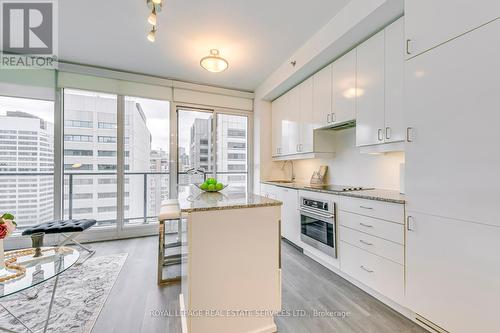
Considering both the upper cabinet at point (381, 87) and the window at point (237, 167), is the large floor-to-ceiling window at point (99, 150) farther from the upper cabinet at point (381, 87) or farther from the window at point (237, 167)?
the upper cabinet at point (381, 87)

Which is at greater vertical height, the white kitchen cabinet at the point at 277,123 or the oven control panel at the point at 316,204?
the white kitchen cabinet at the point at 277,123

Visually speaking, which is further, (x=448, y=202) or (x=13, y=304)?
(x=13, y=304)

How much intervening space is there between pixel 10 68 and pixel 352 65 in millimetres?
4618

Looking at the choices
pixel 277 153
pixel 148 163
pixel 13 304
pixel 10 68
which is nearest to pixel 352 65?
pixel 277 153

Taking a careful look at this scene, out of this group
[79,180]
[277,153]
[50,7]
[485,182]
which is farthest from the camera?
[277,153]

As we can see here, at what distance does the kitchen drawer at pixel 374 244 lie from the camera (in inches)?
65.9

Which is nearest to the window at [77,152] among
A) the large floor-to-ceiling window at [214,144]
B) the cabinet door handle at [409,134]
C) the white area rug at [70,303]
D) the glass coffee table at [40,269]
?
the large floor-to-ceiling window at [214,144]

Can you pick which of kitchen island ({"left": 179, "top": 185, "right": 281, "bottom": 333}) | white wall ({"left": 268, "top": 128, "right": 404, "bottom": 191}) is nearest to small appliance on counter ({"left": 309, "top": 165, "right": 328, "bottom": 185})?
white wall ({"left": 268, "top": 128, "right": 404, "bottom": 191})

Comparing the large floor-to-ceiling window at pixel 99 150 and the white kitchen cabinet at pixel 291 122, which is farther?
the white kitchen cabinet at pixel 291 122

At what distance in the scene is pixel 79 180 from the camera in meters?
3.39

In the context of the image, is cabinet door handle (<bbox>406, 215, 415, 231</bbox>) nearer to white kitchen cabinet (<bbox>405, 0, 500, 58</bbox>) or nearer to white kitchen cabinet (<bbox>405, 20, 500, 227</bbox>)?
white kitchen cabinet (<bbox>405, 20, 500, 227</bbox>)

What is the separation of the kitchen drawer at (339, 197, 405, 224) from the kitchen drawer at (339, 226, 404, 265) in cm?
20

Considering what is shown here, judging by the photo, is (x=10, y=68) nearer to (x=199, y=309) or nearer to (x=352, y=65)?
(x=199, y=309)

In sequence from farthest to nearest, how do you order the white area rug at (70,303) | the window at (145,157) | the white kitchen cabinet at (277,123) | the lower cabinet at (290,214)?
the white kitchen cabinet at (277,123)
the window at (145,157)
the lower cabinet at (290,214)
the white area rug at (70,303)
